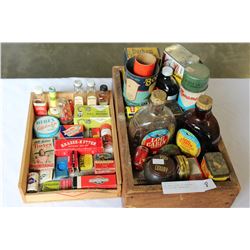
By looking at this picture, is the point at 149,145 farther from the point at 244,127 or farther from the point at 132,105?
the point at 244,127

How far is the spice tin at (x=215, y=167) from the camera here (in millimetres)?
839

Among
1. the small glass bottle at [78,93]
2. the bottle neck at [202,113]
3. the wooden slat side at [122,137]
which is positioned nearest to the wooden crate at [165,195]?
the wooden slat side at [122,137]

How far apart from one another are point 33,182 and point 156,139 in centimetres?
39

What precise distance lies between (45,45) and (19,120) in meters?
0.94

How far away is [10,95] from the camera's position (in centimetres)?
125

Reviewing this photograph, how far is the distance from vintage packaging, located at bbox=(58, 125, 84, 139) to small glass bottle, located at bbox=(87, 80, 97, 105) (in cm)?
12

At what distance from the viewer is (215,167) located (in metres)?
0.85

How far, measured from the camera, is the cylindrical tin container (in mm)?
962

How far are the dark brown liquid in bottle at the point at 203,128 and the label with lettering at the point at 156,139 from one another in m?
0.06

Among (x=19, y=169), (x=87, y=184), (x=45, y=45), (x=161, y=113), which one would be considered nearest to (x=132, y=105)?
(x=161, y=113)

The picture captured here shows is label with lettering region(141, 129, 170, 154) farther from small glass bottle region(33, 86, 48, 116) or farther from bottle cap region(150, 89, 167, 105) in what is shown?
small glass bottle region(33, 86, 48, 116)

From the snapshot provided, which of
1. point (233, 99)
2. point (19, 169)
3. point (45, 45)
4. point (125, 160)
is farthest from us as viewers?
point (45, 45)

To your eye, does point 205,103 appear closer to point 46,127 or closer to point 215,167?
point 215,167

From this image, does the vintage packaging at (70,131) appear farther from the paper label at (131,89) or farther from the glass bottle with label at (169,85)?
the glass bottle with label at (169,85)
